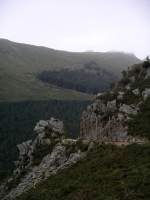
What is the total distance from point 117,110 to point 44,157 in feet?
67.2

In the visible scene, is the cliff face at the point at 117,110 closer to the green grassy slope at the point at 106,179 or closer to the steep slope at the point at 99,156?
the steep slope at the point at 99,156

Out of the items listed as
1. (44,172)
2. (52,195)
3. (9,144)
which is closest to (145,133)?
(44,172)

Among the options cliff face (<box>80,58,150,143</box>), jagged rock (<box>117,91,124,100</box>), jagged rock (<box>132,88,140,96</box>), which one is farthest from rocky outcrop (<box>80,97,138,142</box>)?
jagged rock (<box>132,88,140,96</box>)

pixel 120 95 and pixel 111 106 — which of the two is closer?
pixel 111 106

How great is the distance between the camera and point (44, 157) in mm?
64625

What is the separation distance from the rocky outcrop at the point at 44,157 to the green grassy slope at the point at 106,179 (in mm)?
6916

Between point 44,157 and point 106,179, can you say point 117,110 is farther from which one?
point 106,179

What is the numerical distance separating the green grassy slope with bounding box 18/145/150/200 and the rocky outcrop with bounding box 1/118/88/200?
22.7ft

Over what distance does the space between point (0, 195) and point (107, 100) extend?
33155 mm

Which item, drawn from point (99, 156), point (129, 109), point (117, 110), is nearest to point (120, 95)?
point (117, 110)

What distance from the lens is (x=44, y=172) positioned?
5619 centimetres

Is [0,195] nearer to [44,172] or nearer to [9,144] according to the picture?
[44,172]

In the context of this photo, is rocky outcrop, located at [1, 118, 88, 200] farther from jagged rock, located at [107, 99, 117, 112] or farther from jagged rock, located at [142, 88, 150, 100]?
jagged rock, located at [142, 88, 150, 100]

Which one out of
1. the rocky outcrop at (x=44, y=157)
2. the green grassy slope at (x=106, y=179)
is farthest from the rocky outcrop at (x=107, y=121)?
the green grassy slope at (x=106, y=179)
